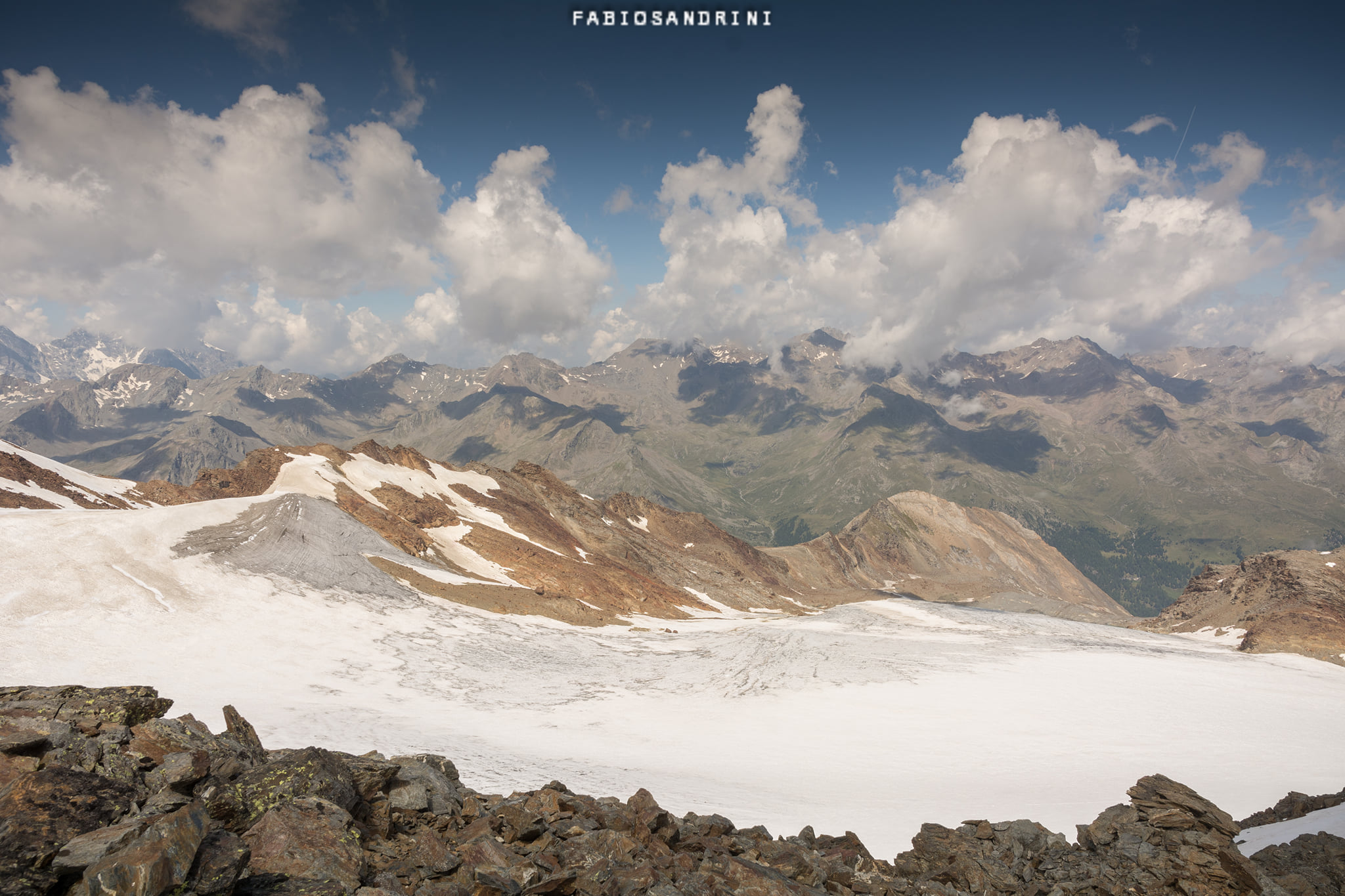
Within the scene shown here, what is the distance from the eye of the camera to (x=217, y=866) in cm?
711

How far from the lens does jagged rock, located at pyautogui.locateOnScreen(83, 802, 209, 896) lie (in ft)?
20.0

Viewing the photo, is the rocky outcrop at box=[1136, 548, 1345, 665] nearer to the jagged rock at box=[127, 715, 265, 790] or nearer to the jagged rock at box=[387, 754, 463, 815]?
the jagged rock at box=[387, 754, 463, 815]

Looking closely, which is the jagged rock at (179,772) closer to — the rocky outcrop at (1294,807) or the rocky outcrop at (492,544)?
the rocky outcrop at (1294,807)

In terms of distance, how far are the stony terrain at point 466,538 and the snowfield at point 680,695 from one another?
13.5 feet

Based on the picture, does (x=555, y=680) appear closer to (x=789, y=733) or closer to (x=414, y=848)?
(x=789, y=733)

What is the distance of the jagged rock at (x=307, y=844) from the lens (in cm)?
819

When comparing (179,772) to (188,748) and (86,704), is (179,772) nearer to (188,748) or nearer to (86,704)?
(188,748)

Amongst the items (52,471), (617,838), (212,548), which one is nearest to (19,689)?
(617,838)

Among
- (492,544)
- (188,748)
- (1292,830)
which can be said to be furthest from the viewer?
(492,544)

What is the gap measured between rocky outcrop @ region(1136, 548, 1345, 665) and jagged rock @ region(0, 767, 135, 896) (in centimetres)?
7826

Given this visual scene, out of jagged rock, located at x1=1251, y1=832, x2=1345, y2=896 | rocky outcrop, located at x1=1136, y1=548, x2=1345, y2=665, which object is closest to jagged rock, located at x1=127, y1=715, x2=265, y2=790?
jagged rock, located at x1=1251, y1=832, x2=1345, y2=896

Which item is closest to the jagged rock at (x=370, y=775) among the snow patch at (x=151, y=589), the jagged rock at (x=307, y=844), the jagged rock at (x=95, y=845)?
the jagged rock at (x=307, y=844)

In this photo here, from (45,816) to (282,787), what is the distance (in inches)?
135

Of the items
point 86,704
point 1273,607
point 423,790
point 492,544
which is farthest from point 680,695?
point 1273,607
